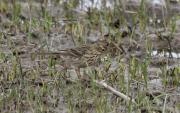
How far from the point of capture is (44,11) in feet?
25.0

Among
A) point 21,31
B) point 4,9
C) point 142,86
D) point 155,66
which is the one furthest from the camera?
point 4,9

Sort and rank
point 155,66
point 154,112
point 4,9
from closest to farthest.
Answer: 1. point 154,112
2. point 155,66
3. point 4,9

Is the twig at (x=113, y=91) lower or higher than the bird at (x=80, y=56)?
lower

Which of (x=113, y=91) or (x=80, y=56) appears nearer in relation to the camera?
(x=113, y=91)

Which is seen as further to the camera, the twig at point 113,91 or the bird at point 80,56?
the bird at point 80,56

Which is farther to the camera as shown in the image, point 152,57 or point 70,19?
point 70,19

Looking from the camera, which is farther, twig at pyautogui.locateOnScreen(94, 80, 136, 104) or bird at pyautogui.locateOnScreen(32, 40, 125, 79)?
bird at pyautogui.locateOnScreen(32, 40, 125, 79)

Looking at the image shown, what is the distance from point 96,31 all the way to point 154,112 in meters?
2.32

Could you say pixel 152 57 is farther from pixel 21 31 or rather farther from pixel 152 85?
pixel 21 31

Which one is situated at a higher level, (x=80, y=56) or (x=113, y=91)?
(x=80, y=56)

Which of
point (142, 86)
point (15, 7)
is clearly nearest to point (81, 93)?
point (142, 86)

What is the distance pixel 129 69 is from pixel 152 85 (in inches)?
10.0

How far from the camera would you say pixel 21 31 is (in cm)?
721

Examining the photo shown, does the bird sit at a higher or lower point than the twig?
higher
